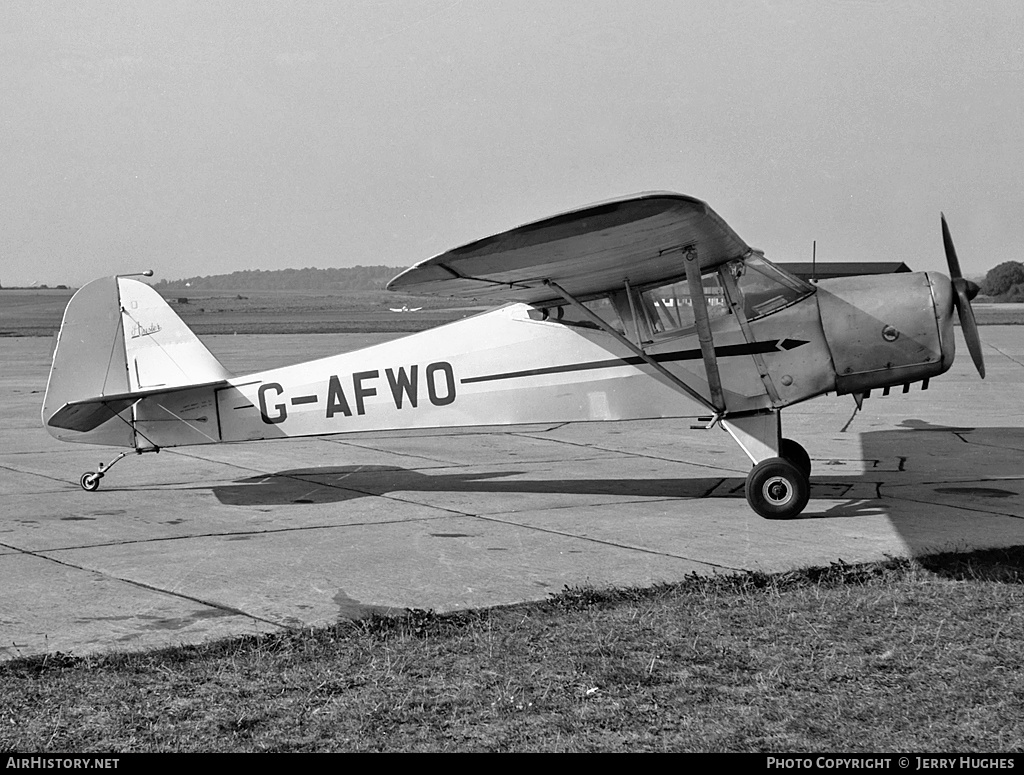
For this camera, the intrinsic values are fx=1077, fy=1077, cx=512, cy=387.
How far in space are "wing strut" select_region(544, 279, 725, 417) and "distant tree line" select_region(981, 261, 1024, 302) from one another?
85468mm

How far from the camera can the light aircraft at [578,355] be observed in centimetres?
900

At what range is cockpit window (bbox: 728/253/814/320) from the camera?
9414 mm

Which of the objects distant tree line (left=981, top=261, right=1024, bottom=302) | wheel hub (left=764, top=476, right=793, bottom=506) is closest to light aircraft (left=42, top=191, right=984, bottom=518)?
wheel hub (left=764, top=476, right=793, bottom=506)

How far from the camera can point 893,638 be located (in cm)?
541

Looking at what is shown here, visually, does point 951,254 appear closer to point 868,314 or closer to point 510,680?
point 868,314

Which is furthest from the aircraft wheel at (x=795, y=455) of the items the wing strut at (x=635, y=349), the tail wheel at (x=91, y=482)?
the tail wheel at (x=91, y=482)

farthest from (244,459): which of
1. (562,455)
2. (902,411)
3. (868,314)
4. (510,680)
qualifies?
(902,411)

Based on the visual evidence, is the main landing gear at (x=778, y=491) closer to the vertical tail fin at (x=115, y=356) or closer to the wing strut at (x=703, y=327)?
the wing strut at (x=703, y=327)

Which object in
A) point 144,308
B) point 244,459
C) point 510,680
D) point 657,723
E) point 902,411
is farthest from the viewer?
point 902,411

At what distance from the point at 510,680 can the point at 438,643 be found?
2.39ft

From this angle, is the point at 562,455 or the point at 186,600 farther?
the point at 562,455

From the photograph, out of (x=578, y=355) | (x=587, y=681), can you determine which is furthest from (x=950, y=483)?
(x=587, y=681)
